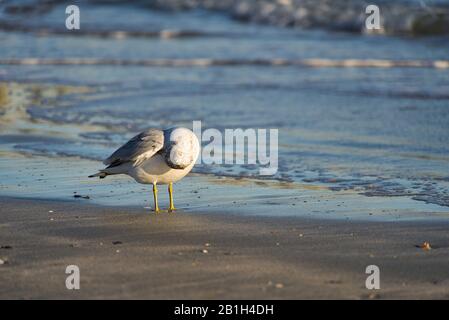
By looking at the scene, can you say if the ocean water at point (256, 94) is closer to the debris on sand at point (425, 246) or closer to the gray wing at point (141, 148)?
the debris on sand at point (425, 246)

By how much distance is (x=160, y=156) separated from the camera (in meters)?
6.40

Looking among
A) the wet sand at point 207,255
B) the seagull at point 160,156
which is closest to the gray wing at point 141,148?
the seagull at point 160,156

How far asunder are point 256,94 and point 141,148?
226 inches

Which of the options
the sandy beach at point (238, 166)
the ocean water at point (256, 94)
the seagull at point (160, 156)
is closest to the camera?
the sandy beach at point (238, 166)

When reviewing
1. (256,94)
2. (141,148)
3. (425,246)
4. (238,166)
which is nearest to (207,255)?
(425,246)

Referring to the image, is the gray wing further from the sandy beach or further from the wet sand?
the wet sand

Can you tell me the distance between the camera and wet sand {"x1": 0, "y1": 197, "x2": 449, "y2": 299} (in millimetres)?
4641

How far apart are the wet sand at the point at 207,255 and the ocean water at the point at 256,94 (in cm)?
126

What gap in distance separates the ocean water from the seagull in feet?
4.22

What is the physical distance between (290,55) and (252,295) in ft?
36.2

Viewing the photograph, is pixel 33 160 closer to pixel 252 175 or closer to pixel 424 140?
pixel 252 175

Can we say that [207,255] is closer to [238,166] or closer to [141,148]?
[141,148]

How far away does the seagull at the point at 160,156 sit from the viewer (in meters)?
6.33

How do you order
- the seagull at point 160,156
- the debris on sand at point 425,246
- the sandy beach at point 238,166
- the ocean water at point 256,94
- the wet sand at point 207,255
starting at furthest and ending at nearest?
the ocean water at point 256,94 → the seagull at point 160,156 → the debris on sand at point 425,246 → the sandy beach at point 238,166 → the wet sand at point 207,255
